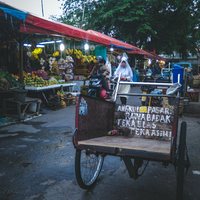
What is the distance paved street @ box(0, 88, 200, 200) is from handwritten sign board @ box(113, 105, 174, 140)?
67 centimetres

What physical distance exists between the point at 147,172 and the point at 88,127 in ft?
4.55

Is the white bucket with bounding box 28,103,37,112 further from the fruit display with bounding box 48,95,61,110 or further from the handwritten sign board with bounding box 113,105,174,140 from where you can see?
the handwritten sign board with bounding box 113,105,174,140

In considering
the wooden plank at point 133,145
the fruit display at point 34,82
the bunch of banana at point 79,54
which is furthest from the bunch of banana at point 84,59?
the wooden plank at point 133,145

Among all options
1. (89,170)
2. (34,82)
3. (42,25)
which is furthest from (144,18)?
(89,170)

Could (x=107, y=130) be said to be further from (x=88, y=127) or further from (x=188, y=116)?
(x=188, y=116)

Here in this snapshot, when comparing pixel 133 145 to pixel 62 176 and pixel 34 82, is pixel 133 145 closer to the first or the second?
pixel 62 176

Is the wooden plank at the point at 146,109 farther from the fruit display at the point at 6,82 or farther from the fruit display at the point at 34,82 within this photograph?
the fruit display at the point at 34,82

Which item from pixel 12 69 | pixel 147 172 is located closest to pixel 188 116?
pixel 147 172

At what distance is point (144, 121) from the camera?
10.1 ft

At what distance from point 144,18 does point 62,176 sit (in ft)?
60.9

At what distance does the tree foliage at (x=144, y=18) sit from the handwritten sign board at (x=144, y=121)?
650 inches

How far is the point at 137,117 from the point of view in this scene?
3.12 m

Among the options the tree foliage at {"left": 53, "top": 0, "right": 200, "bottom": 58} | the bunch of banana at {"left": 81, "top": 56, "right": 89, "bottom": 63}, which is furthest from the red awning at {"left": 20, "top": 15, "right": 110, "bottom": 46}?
the tree foliage at {"left": 53, "top": 0, "right": 200, "bottom": 58}

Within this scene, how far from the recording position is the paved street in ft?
8.57
